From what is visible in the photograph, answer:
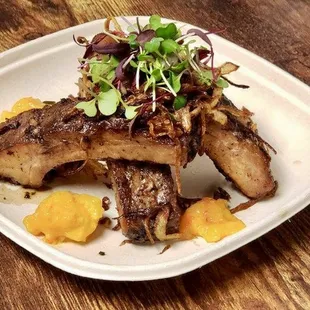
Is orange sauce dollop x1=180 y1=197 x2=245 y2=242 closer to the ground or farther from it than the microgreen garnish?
closer to the ground

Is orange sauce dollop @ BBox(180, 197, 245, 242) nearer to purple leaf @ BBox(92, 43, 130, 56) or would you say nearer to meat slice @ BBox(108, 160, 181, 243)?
meat slice @ BBox(108, 160, 181, 243)

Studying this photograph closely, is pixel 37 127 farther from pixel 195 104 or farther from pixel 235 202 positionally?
pixel 235 202

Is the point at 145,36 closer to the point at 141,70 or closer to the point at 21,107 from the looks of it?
the point at 141,70

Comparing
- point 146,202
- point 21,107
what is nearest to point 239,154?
point 146,202

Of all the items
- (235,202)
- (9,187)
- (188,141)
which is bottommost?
(235,202)

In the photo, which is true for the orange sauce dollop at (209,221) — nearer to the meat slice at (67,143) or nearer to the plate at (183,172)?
the plate at (183,172)

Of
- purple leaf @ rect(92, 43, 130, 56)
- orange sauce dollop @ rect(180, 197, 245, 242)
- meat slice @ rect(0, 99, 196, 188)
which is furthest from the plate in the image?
purple leaf @ rect(92, 43, 130, 56)

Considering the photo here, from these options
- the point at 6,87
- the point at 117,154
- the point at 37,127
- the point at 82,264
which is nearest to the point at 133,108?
the point at 117,154
